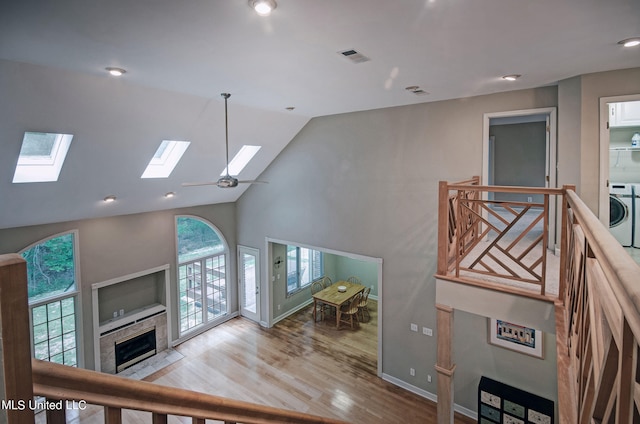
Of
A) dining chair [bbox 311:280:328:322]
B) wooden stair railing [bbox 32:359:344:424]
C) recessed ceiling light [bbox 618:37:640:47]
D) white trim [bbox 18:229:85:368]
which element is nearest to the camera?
wooden stair railing [bbox 32:359:344:424]

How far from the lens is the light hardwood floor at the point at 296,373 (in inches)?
227

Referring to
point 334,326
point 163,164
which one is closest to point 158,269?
point 163,164

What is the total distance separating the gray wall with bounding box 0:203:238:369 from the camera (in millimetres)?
5797

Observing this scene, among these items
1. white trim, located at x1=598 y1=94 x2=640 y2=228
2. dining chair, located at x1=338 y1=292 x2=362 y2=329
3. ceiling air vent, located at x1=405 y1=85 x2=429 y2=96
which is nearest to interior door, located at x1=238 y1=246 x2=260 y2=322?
dining chair, located at x1=338 y1=292 x2=362 y2=329

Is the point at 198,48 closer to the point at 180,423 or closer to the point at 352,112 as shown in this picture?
the point at 352,112

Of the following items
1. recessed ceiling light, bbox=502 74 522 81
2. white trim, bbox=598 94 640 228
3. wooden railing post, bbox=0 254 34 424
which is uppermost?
recessed ceiling light, bbox=502 74 522 81

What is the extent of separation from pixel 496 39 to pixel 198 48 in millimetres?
2518

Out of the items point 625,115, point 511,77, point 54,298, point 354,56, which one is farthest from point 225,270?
point 625,115

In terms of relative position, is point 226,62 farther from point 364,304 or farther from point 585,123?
point 364,304

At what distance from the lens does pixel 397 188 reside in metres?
5.95

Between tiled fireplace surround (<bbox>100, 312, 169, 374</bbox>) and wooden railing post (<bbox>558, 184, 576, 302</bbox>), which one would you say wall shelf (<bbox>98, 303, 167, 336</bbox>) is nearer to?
tiled fireplace surround (<bbox>100, 312, 169, 374</bbox>)

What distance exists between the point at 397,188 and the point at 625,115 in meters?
3.16

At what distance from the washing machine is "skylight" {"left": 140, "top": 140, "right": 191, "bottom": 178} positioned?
650 centimetres

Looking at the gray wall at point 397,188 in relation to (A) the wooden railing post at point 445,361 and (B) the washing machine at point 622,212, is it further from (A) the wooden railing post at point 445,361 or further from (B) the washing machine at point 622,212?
(A) the wooden railing post at point 445,361
